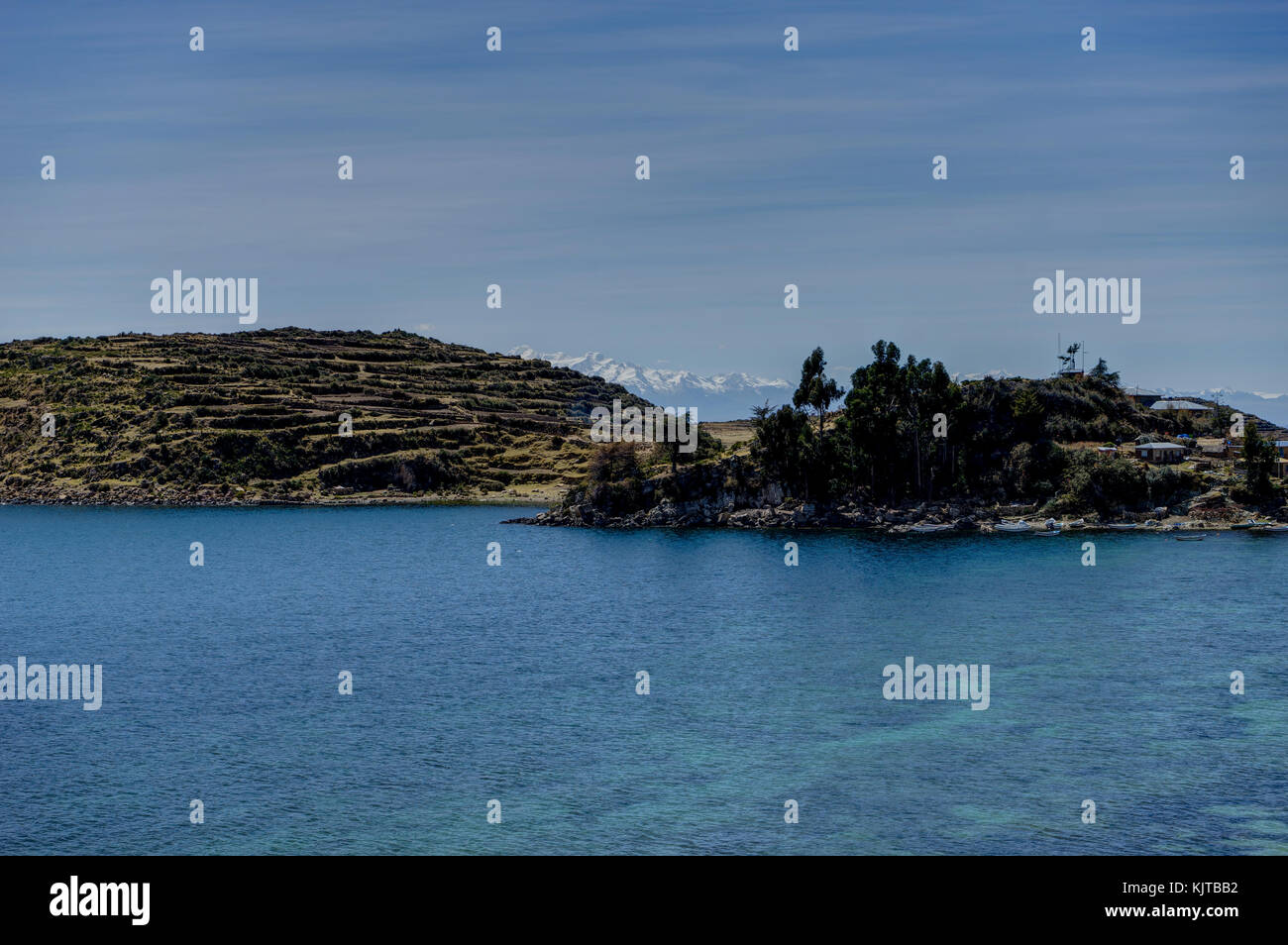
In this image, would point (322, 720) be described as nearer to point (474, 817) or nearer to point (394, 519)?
point (474, 817)

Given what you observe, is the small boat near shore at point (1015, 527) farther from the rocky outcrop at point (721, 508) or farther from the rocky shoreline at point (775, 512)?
the rocky outcrop at point (721, 508)

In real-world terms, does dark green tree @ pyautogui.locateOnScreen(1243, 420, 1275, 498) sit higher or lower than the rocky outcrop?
higher

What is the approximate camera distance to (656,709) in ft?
190

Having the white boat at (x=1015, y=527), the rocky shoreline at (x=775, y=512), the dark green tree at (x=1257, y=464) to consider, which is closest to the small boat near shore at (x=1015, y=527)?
the white boat at (x=1015, y=527)

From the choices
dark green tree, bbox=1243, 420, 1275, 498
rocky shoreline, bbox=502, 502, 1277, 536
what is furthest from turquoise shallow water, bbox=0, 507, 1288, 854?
dark green tree, bbox=1243, 420, 1275, 498

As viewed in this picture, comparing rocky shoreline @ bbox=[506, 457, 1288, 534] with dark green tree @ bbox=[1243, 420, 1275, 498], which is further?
rocky shoreline @ bbox=[506, 457, 1288, 534]

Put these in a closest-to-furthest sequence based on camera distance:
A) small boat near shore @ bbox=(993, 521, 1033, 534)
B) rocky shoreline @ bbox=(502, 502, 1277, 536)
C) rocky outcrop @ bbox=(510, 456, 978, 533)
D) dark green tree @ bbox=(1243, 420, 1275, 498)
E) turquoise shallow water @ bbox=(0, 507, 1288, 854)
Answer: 1. turquoise shallow water @ bbox=(0, 507, 1288, 854)
2. dark green tree @ bbox=(1243, 420, 1275, 498)
3. small boat near shore @ bbox=(993, 521, 1033, 534)
4. rocky shoreline @ bbox=(502, 502, 1277, 536)
5. rocky outcrop @ bbox=(510, 456, 978, 533)

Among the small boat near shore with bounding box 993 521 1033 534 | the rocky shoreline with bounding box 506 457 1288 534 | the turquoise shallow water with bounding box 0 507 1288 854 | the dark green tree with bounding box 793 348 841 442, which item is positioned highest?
the dark green tree with bounding box 793 348 841 442

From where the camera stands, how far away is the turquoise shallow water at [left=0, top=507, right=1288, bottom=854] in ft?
135

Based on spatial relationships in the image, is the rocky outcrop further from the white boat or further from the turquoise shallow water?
the turquoise shallow water

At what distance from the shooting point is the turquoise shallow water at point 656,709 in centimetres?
4103

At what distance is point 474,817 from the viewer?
4188 centimetres

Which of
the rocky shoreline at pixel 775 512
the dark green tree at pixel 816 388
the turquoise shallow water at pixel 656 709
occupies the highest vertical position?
the dark green tree at pixel 816 388

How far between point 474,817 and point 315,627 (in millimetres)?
44847
